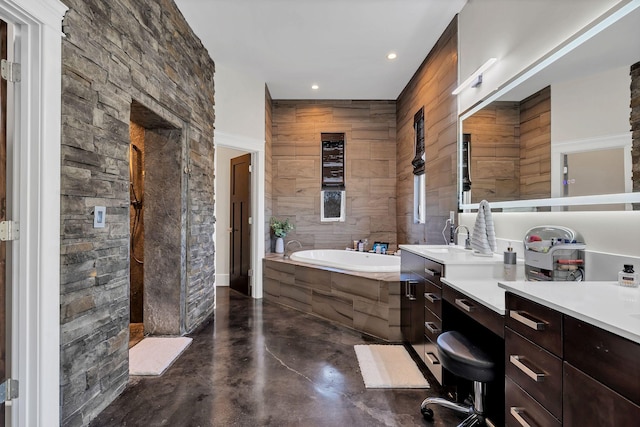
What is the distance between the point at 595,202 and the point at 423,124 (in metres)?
2.37

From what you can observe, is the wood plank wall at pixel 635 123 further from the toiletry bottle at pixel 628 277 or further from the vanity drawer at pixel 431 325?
the vanity drawer at pixel 431 325

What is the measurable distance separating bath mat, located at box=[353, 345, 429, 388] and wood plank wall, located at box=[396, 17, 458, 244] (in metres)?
1.23

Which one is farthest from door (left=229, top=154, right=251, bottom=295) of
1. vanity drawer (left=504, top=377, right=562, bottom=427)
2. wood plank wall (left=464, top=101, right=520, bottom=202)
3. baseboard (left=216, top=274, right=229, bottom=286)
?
vanity drawer (left=504, top=377, right=562, bottom=427)

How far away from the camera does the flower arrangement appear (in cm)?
443

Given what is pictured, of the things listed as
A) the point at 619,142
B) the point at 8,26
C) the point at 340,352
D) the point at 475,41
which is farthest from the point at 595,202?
the point at 8,26

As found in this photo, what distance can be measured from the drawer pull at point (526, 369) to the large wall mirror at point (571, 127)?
82 cm

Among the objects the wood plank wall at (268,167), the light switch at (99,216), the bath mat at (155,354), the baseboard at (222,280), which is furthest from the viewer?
the baseboard at (222,280)

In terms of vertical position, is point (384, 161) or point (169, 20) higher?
point (169, 20)

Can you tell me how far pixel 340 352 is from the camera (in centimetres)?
253

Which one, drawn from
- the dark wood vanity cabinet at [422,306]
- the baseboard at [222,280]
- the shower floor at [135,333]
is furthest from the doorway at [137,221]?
the dark wood vanity cabinet at [422,306]

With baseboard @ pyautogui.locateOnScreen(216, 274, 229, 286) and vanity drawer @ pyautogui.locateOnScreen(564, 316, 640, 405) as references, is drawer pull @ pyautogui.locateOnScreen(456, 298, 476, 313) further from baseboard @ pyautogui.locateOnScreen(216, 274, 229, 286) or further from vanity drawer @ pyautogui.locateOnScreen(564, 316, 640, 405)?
baseboard @ pyautogui.locateOnScreen(216, 274, 229, 286)

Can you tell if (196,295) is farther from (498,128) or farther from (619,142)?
(619,142)

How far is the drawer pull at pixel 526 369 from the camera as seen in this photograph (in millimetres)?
Result: 1006

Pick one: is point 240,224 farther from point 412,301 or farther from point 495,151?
point 495,151
